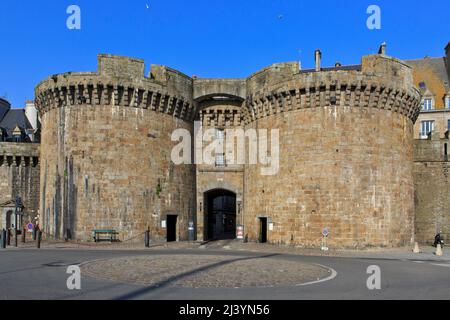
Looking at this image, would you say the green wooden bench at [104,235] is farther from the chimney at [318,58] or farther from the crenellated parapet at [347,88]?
the chimney at [318,58]

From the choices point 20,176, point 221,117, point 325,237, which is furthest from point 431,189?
point 20,176

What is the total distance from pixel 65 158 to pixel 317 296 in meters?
20.8

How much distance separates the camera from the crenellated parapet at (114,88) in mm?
26422

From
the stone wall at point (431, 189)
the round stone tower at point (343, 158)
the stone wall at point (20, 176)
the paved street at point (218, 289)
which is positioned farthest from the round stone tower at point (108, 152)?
the stone wall at point (431, 189)

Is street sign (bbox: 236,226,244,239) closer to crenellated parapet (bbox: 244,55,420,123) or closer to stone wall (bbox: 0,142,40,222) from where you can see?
crenellated parapet (bbox: 244,55,420,123)

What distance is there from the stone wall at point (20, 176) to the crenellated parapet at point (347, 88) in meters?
19.6

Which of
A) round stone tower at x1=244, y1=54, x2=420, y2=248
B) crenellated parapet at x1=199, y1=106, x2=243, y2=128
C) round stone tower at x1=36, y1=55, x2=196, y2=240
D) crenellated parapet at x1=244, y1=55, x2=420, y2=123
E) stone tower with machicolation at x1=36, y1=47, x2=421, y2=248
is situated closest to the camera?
round stone tower at x1=244, y1=54, x2=420, y2=248

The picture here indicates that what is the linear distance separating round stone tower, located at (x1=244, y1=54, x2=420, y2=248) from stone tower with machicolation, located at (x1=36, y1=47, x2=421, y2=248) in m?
0.06

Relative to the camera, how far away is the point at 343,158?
24.7 meters

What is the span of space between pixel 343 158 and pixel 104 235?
14517mm

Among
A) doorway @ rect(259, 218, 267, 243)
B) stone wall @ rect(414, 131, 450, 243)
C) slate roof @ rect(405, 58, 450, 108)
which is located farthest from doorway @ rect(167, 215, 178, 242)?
slate roof @ rect(405, 58, 450, 108)

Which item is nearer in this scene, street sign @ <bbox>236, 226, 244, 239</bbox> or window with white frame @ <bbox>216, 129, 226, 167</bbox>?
street sign @ <bbox>236, 226, 244, 239</bbox>

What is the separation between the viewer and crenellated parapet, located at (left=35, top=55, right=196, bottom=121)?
86.7ft
